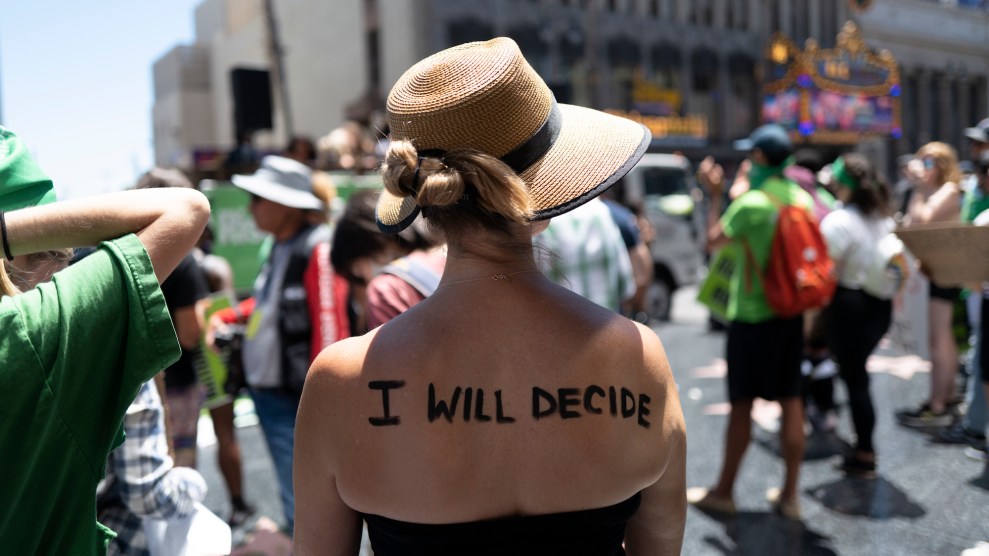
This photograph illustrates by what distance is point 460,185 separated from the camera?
124 cm

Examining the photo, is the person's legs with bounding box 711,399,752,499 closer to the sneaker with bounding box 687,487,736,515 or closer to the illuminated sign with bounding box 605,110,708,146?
the sneaker with bounding box 687,487,736,515

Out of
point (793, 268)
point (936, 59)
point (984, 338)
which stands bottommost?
point (936, 59)

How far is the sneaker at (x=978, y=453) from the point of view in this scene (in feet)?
14.8

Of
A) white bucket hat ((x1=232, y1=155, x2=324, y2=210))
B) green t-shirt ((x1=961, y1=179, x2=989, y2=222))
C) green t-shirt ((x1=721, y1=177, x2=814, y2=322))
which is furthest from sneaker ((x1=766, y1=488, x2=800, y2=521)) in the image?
white bucket hat ((x1=232, y1=155, x2=324, y2=210))

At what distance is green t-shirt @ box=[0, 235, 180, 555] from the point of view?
3.61ft

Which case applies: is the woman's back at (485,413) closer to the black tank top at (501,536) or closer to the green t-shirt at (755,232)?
the black tank top at (501,536)

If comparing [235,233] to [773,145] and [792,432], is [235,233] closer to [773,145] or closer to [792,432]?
[773,145]

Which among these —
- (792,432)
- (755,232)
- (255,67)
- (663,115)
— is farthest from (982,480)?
(663,115)

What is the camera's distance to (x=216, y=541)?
6.05 feet

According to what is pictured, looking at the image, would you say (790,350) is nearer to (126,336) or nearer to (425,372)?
(425,372)

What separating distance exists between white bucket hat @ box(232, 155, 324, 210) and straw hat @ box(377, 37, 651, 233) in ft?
6.69

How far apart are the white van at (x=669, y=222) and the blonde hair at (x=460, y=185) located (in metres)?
8.98

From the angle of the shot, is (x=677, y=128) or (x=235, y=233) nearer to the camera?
(x=235, y=233)

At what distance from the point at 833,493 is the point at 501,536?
3570 mm
